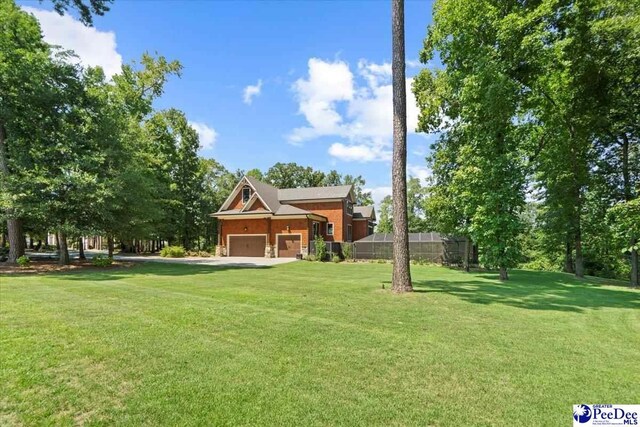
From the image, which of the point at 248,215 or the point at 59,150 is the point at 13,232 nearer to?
the point at 59,150

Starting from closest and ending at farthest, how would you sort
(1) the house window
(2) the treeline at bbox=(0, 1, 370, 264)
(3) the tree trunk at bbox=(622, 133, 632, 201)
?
(2) the treeline at bbox=(0, 1, 370, 264)
(3) the tree trunk at bbox=(622, 133, 632, 201)
(1) the house window

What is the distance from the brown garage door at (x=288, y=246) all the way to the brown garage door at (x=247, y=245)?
5.17 feet

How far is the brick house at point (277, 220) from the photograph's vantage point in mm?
28734

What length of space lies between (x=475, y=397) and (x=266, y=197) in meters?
28.5

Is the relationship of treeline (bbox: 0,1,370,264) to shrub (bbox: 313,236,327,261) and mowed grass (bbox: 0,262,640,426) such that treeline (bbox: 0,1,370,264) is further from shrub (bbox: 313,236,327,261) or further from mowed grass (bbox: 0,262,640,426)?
shrub (bbox: 313,236,327,261)

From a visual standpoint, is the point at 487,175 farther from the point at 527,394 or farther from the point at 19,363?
the point at 19,363

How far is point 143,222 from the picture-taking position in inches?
840

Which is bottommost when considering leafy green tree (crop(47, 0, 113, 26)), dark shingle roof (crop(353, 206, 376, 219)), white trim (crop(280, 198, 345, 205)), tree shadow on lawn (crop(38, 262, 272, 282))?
tree shadow on lawn (crop(38, 262, 272, 282))

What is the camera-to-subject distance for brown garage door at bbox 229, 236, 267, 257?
29719 mm

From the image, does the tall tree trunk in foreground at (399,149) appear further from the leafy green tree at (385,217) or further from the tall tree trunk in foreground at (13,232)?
the leafy green tree at (385,217)

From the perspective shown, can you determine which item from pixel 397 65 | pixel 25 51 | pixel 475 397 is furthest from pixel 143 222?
pixel 475 397

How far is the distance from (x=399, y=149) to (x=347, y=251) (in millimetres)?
18563

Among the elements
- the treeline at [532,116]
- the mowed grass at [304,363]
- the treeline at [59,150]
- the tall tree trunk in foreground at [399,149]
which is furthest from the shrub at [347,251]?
the mowed grass at [304,363]

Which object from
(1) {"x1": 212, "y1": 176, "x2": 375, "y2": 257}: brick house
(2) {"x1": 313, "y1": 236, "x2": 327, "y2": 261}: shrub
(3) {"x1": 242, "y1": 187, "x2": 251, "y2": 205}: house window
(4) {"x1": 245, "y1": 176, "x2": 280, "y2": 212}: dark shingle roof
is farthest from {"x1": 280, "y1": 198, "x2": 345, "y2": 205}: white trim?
(2) {"x1": 313, "y1": 236, "x2": 327, "y2": 261}: shrub
